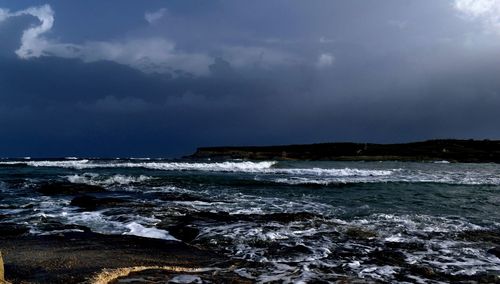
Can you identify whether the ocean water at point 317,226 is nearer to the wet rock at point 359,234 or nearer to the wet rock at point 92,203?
the wet rock at point 359,234

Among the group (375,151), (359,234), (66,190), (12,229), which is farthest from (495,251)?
(375,151)

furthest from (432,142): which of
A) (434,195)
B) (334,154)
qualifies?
(434,195)

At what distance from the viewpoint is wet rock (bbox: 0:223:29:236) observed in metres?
10.6

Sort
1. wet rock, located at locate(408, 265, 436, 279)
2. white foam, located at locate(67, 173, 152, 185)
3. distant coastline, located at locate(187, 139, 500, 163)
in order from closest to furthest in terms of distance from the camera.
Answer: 1. wet rock, located at locate(408, 265, 436, 279)
2. white foam, located at locate(67, 173, 152, 185)
3. distant coastline, located at locate(187, 139, 500, 163)

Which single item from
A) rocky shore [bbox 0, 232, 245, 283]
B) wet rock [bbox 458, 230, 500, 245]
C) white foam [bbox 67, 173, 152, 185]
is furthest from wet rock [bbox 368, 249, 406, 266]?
white foam [bbox 67, 173, 152, 185]

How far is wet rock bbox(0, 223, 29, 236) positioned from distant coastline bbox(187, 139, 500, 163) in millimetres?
73680

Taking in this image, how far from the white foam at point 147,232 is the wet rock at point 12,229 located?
2525 mm

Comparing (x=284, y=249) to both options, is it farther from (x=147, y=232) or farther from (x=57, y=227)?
(x=57, y=227)

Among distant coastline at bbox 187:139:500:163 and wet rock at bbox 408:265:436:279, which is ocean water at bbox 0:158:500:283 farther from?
distant coastline at bbox 187:139:500:163

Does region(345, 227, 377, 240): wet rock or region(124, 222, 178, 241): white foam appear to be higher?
region(345, 227, 377, 240): wet rock

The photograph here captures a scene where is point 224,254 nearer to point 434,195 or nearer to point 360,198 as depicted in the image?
point 360,198

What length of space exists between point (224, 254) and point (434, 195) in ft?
50.7

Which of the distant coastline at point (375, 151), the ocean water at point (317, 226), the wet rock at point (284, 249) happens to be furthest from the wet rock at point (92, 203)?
the distant coastline at point (375, 151)

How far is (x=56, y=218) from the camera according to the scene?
519 inches
